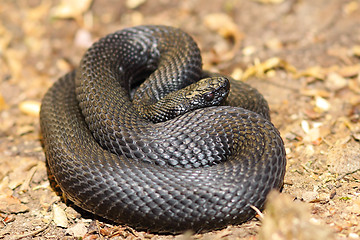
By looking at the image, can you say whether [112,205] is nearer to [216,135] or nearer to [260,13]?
[216,135]

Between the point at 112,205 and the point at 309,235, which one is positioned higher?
the point at 309,235

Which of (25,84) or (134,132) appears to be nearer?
(134,132)

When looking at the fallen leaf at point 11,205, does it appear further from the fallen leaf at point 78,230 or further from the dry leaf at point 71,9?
the dry leaf at point 71,9

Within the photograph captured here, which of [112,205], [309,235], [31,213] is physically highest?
[309,235]

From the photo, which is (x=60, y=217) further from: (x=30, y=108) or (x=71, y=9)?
(x=71, y=9)

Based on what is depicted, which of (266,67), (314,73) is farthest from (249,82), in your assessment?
(314,73)

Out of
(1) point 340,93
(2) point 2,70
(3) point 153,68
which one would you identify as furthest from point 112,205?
(2) point 2,70
